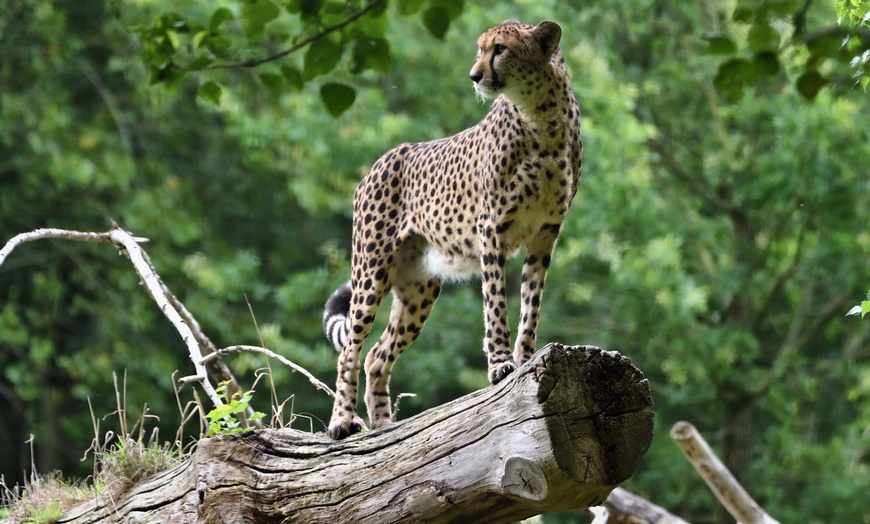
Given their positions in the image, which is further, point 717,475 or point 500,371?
point 717,475

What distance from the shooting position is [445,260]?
18.3 ft

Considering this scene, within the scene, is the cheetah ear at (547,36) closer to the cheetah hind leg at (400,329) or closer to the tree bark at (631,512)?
the cheetah hind leg at (400,329)

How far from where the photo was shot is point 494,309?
4859 millimetres

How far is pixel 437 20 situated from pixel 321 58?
14.8 inches

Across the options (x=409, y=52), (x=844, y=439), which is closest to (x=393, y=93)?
(x=409, y=52)

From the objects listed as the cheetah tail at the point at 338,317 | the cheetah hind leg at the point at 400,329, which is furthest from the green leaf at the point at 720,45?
the cheetah tail at the point at 338,317

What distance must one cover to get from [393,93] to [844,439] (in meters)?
8.32

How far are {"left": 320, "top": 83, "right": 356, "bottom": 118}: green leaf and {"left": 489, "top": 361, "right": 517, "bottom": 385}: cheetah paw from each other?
5.75 feet

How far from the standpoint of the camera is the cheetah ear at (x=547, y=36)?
4.95 m

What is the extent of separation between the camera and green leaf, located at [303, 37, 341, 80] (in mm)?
3158

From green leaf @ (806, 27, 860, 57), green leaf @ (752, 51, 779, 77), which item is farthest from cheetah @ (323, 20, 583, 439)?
green leaf @ (806, 27, 860, 57)

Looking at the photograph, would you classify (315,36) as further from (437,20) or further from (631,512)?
(631,512)

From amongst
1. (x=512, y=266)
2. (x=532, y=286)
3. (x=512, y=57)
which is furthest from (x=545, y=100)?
(x=512, y=266)

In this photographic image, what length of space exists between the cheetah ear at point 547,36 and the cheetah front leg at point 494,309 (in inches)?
31.8
